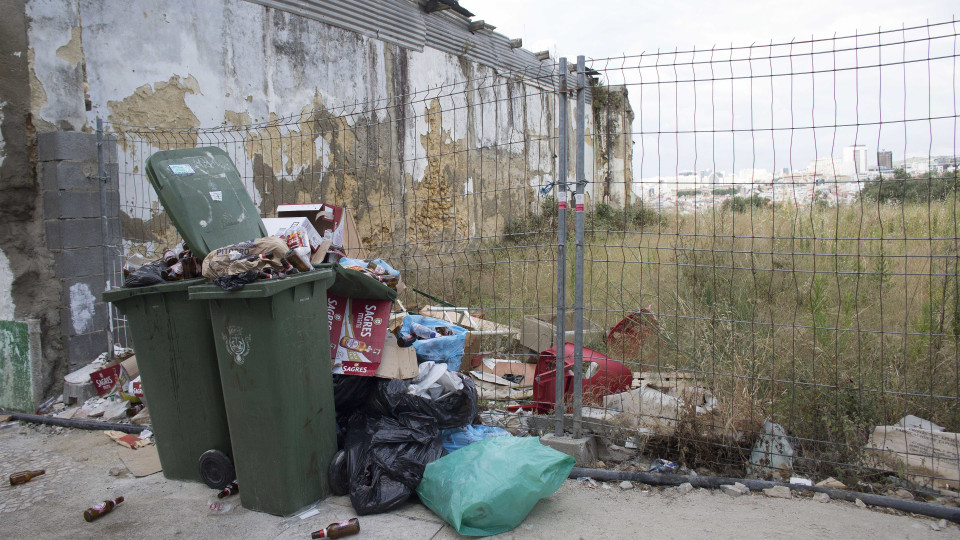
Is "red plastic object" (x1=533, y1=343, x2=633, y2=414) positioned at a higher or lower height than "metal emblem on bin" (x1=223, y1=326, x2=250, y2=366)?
lower

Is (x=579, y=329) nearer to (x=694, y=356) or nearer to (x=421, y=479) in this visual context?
(x=694, y=356)

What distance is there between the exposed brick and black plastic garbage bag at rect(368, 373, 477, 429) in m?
3.61

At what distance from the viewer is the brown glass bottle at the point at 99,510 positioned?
3092mm

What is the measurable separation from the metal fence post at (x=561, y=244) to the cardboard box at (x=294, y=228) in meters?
1.68

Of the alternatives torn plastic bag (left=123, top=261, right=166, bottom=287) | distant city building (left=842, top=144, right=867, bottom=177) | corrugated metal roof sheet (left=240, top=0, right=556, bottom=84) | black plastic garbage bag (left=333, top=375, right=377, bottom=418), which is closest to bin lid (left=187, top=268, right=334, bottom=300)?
torn plastic bag (left=123, top=261, right=166, bottom=287)

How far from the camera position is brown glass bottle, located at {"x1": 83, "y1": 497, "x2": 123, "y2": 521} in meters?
3.09

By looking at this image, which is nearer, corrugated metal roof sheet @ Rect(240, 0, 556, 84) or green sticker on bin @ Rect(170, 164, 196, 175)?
green sticker on bin @ Rect(170, 164, 196, 175)

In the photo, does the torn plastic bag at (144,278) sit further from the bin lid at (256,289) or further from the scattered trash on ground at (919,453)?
the scattered trash on ground at (919,453)

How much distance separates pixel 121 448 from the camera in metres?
4.12

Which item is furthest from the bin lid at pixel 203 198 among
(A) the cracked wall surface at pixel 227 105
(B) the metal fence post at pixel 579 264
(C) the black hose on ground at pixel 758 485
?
(C) the black hose on ground at pixel 758 485

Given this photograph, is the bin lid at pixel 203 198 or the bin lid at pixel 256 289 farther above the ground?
the bin lid at pixel 203 198

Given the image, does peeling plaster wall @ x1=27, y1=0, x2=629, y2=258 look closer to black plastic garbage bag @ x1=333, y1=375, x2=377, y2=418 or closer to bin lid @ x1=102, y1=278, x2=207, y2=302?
black plastic garbage bag @ x1=333, y1=375, x2=377, y2=418

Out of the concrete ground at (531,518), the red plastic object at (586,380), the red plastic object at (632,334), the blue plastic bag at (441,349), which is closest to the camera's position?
the concrete ground at (531,518)

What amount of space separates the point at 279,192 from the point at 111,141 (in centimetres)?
200
